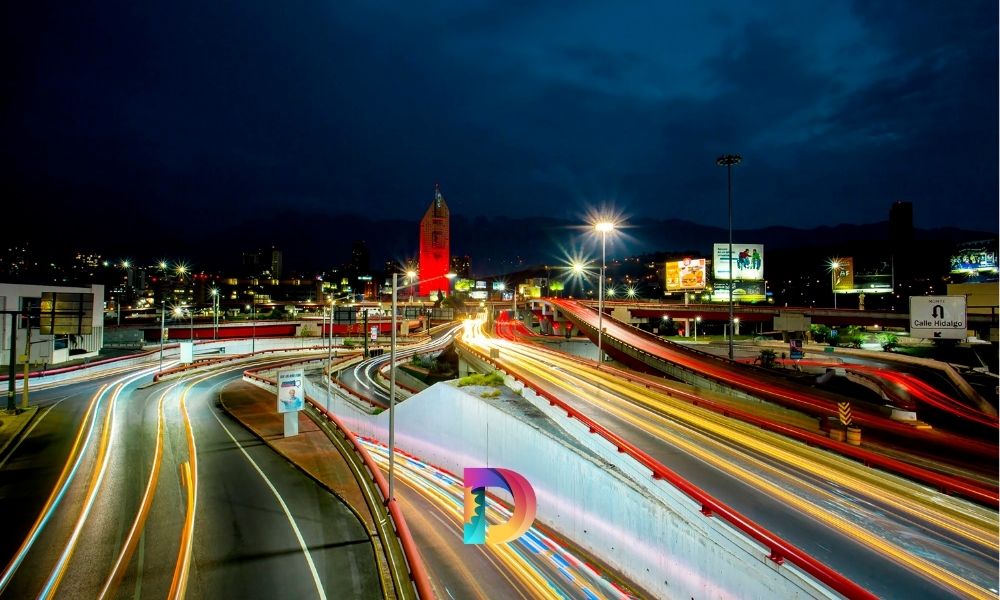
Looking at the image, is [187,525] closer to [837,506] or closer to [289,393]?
[289,393]

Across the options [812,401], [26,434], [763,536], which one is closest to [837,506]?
[763,536]

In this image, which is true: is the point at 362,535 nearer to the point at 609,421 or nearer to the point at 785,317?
the point at 609,421

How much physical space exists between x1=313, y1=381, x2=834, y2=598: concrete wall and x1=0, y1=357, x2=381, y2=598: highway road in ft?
23.2

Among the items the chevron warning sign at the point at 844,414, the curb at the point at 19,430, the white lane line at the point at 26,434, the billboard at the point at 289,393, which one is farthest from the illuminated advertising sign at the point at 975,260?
the curb at the point at 19,430

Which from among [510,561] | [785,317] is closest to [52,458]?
[510,561]

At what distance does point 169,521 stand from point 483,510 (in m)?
10.5

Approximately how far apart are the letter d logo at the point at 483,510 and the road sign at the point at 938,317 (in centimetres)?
1537

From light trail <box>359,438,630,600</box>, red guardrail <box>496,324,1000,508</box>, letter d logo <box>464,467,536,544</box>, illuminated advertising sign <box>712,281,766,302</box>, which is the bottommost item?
light trail <box>359,438,630,600</box>

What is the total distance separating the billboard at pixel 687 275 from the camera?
224ft

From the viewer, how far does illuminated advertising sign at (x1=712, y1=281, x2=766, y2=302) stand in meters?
61.5

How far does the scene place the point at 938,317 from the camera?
16.4m

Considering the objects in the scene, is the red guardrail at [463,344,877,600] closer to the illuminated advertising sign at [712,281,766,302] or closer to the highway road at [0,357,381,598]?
the highway road at [0,357,381,598]

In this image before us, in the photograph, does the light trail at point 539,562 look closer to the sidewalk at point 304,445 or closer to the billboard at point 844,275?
the sidewalk at point 304,445

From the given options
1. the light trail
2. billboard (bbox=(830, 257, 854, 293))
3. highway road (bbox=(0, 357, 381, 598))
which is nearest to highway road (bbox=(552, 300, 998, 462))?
the light trail
